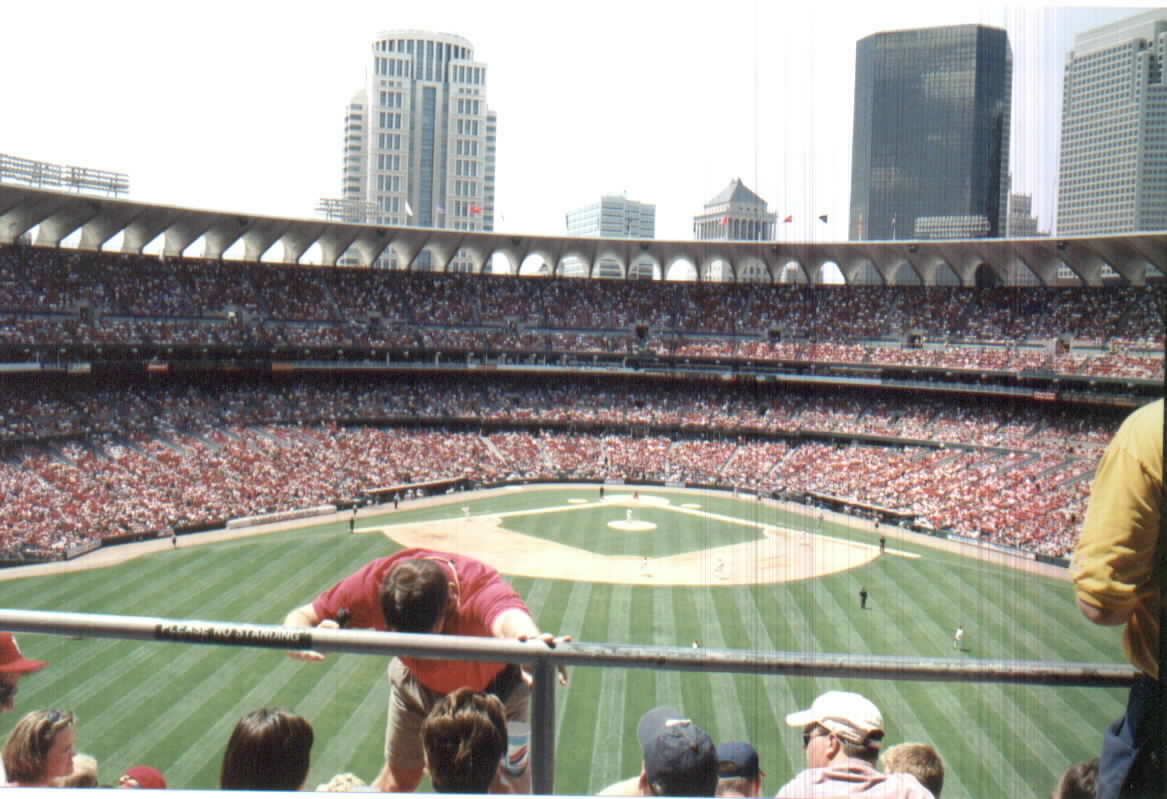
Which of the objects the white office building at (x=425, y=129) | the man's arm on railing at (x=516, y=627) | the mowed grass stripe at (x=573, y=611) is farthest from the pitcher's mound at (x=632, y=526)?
the white office building at (x=425, y=129)

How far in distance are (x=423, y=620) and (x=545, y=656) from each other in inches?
27.0

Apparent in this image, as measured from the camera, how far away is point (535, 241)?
176ft

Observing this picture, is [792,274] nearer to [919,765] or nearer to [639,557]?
[639,557]

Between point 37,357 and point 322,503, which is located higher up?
point 37,357

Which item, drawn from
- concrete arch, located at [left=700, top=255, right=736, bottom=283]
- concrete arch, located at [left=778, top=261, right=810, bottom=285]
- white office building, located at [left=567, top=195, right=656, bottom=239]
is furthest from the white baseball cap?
white office building, located at [left=567, top=195, right=656, bottom=239]

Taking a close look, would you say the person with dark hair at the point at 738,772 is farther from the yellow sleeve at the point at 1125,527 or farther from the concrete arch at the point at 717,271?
the concrete arch at the point at 717,271

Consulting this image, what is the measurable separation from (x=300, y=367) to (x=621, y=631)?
1182 inches

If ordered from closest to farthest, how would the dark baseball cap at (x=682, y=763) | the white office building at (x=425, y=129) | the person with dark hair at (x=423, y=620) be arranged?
the dark baseball cap at (x=682, y=763) → the person with dark hair at (x=423, y=620) → the white office building at (x=425, y=129)

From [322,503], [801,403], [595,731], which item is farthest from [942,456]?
[595,731]

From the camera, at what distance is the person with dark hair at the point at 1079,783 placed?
283 cm

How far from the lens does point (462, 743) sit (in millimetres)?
2295

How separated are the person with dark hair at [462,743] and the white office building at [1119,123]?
12.8 feet

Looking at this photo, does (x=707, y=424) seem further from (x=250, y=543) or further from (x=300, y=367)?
(x=250, y=543)

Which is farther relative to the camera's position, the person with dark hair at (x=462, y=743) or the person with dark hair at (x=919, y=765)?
the person with dark hair at (x=919, y=765)
